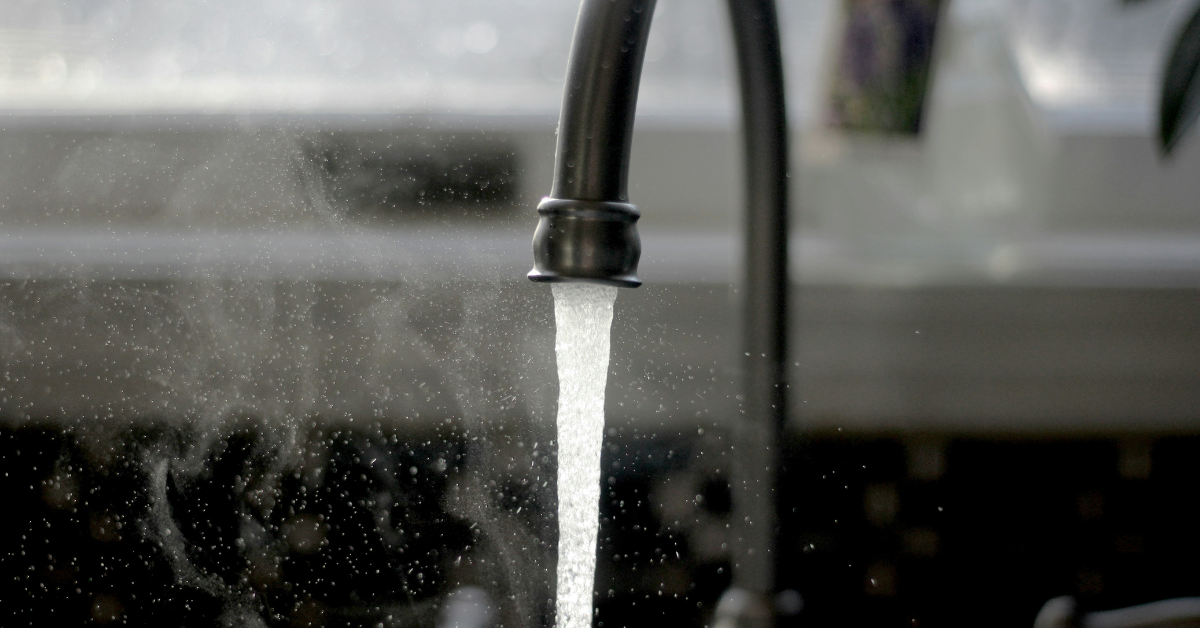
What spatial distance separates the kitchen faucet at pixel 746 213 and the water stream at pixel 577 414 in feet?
0.19

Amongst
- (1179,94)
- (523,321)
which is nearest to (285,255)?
(523,321)

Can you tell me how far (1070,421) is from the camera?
1.76 feet

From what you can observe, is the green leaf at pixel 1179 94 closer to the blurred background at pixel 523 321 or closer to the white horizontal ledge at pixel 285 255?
the blurred background at pixel 523 321

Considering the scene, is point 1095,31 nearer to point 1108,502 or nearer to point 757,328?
point 1108,502

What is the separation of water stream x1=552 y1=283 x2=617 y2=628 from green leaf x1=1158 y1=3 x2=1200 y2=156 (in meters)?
0.27

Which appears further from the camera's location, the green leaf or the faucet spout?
the green leaf

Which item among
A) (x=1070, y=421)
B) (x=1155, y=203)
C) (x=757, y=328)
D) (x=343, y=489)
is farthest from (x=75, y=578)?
(x=1155, y=203)

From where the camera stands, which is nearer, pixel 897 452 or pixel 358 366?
pixel 358 366

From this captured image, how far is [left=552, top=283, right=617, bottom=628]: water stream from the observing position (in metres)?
0.27

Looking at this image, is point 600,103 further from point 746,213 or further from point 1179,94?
point 1179,94

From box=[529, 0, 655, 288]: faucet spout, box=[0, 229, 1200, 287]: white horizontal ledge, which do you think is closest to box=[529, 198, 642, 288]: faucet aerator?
box=[529, 0, 655, 288]: faucet spout

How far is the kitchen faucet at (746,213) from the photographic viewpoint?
7.5 inches

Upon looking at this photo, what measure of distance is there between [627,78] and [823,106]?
0.38 metres

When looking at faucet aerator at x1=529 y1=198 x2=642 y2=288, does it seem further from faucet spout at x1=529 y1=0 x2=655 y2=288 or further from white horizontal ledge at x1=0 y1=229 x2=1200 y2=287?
white horizontal ledge at x1=0 y1=229 x2=1200 y2=287
